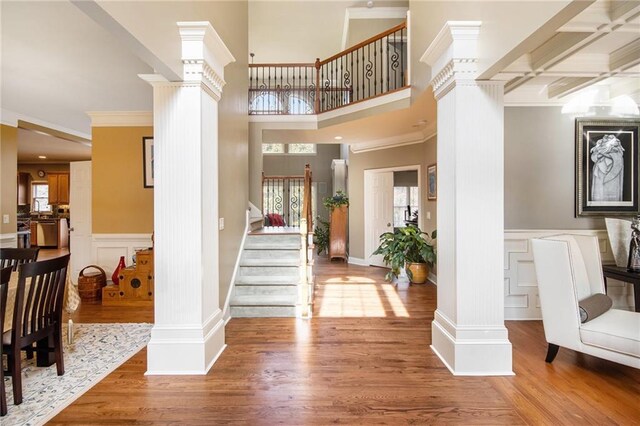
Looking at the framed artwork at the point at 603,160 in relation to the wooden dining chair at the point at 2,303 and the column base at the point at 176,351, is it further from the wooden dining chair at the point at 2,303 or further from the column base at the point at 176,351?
the wooden dining chair at the point at 2,303

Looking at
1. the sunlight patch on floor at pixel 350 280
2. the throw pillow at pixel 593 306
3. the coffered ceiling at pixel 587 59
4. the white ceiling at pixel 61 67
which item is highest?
the white ceiling at pixel 61 67

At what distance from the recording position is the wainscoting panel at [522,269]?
3.64 metres

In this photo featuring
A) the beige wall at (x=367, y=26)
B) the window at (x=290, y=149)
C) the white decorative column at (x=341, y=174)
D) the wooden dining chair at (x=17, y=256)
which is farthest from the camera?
the window at (x=290, y=149)

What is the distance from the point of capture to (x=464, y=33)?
2416 mm

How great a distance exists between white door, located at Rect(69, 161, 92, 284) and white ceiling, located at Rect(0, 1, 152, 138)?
0.97 meters

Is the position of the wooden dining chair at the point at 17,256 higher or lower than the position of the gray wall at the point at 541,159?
lower

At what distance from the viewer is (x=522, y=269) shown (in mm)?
3664

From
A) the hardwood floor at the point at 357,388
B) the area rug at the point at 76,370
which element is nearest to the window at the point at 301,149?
the area rug at the point at 76,370

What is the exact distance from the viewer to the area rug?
6.79 ft

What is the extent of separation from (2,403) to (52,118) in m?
5.35

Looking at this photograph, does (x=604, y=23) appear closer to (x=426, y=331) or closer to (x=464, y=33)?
(x=464, y=33)

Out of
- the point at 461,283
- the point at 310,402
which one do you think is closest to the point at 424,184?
the point at 461,283

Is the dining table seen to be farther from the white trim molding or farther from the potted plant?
the potted plant

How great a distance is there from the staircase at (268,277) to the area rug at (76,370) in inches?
42.5
